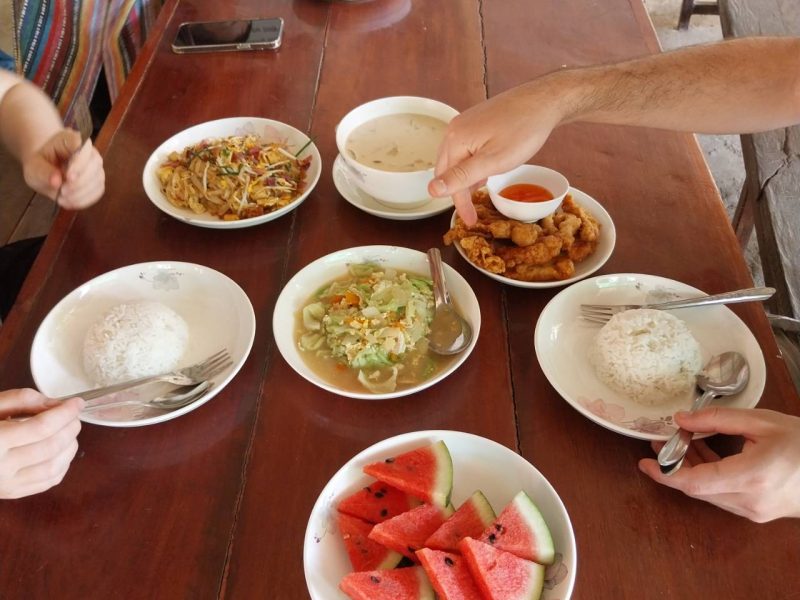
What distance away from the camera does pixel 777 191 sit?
1.87 metres

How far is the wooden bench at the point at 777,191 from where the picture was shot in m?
1.72

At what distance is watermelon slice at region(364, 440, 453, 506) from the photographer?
36.8 inches

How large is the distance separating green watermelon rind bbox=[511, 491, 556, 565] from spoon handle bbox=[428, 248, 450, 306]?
504 millimetres

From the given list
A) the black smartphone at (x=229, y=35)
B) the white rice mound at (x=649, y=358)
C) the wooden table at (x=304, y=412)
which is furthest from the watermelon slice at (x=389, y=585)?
the black smartphone at (x=229, y=35)

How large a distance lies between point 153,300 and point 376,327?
21.2 inches

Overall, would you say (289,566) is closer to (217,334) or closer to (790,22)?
(217,334)

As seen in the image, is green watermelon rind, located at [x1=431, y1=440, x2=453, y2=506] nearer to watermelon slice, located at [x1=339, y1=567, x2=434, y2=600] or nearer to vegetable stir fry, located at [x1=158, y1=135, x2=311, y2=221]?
watermelon slice, located at [x1=339, y1=567, x2=434, y2=600]

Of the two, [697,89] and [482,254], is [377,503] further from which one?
[697,89]

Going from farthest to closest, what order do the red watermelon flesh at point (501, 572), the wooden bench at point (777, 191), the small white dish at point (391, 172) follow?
1. the wooden bench at point (777, 191)
2. the small white dish at point (391, 172)
3. the red watermelon flesh at point (501, 572)

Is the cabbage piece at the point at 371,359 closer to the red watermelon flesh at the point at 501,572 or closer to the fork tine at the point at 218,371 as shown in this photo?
the fork tine at the point at 218,371

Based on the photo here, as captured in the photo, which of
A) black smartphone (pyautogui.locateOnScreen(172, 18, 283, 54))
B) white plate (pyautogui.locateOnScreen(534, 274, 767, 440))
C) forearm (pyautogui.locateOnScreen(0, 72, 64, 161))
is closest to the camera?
white plate (pyautogui.locateOnScreen(534, 274, 767, 440))

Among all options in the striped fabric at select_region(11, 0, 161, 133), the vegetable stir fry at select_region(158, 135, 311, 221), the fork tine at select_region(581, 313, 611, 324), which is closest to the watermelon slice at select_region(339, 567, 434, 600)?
the fork tine at select_region(581, 313, 611, 324)

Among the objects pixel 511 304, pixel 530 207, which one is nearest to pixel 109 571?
pixel 511 304

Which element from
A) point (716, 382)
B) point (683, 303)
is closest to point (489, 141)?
point (683, 303)
